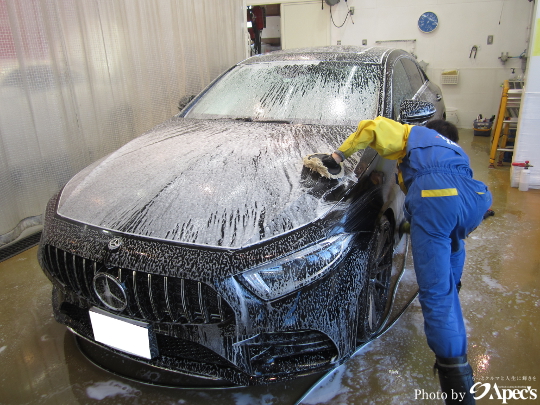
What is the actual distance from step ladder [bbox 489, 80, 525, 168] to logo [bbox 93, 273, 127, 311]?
4.22 meters

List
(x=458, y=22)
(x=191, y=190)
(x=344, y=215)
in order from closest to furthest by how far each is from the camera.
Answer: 1. (x=344, y=215)
2. (x=191, y=190)
3. (x=458, y=22)

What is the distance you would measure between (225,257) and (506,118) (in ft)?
14.5

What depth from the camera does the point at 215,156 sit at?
1.79 m

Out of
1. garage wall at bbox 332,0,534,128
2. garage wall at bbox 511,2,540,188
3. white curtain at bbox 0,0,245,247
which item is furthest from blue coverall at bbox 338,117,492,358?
garage wall at bbox 332,0,534,128

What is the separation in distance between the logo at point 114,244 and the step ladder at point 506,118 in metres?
4.19

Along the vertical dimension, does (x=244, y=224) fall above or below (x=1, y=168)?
above

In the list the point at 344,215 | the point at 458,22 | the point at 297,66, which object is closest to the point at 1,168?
the point at 297,66

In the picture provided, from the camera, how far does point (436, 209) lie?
1.47 m

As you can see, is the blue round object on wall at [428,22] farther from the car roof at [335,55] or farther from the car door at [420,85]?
the car roof at [335,55]

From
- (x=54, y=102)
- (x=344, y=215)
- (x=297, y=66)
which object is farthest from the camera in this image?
(x=54, y=102)

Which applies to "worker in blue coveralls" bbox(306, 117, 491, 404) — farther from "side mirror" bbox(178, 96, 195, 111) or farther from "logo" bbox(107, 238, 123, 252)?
"side mirror" bbox(178, 96, 195, 111)

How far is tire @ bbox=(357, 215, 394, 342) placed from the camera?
4.93ft

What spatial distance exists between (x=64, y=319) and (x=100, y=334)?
0.24 meters

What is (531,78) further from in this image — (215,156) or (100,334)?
(100,334)
